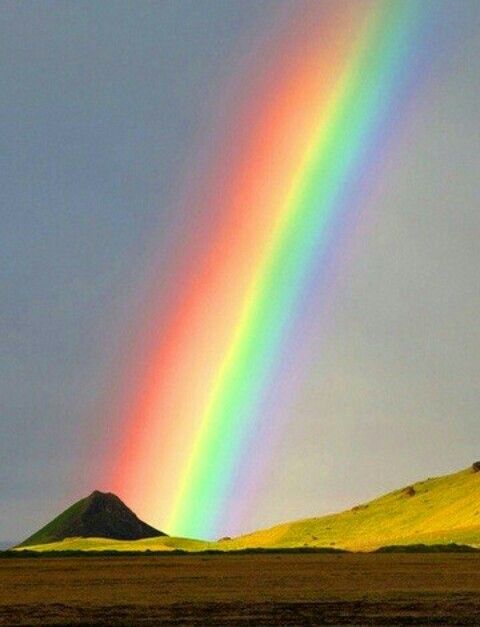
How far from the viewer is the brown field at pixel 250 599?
3844 cm

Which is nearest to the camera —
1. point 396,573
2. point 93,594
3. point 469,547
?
point 93,594

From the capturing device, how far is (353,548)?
15850 cm

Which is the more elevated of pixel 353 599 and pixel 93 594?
pixel 93 594

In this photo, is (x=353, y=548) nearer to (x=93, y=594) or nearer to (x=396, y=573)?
(x=396, y=573)

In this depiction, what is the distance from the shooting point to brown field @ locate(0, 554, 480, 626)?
38.4 m

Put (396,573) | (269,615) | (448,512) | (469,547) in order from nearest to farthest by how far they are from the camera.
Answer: (269,615), (396,573), (469,547), (448,512)

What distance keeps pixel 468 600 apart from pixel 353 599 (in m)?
4.93

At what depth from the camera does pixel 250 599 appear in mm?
48312

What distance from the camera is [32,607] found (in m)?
45.7

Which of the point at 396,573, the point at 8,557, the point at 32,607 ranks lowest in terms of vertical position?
the point at 32,607

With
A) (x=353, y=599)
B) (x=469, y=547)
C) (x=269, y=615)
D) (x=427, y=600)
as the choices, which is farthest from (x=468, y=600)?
(x=469, y=547)

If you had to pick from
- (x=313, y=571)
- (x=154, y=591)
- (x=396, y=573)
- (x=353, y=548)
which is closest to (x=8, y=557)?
(x=353, y=548)

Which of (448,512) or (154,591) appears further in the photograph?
(448,512)

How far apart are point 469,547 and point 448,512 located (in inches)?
2218
